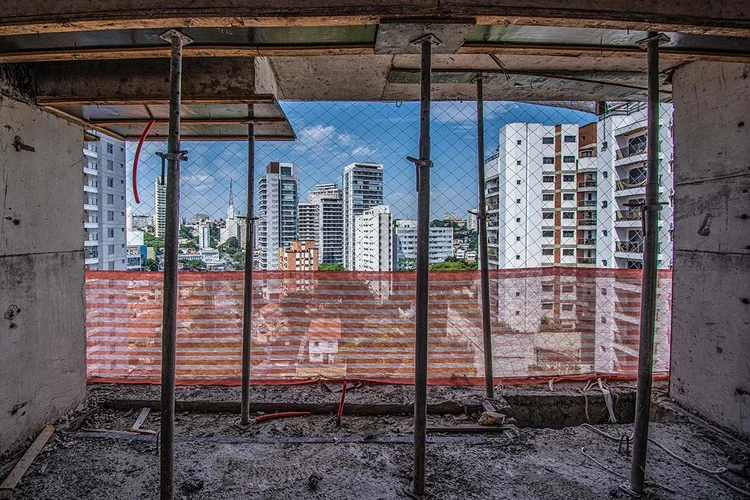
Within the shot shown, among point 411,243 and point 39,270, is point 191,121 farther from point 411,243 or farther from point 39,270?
point 411,243

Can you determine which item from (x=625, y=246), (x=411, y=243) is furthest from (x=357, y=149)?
(x=625, y=246)

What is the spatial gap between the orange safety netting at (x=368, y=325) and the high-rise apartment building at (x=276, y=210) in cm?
41

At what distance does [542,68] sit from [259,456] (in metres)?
3.50

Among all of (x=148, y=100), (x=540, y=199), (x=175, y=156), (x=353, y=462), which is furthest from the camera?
(x=540, y=199)

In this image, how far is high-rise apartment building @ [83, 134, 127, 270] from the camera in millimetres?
7922

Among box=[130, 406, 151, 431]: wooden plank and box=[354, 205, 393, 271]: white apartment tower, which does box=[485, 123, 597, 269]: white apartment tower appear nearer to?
box=[354, 205, 393, 271]: white apartment tower

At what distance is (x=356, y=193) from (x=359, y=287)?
160cm

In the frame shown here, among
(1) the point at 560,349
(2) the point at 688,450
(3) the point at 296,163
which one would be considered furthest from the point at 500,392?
(3) the point at 296,163

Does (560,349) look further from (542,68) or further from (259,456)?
(259,456)

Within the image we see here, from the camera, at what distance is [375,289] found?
3562mm

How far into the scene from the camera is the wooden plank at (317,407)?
297 centimetres

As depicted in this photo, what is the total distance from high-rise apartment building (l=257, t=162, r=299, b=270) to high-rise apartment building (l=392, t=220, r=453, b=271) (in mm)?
1250

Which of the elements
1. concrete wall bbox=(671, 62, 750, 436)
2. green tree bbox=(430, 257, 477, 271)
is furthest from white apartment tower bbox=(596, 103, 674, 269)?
green tree bbox=(430, 257, 477, 271)

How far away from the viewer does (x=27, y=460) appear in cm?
226
